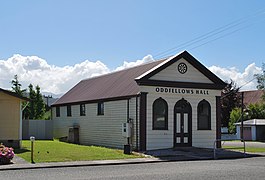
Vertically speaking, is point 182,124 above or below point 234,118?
above

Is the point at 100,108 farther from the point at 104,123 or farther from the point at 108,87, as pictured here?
the point at 108,87

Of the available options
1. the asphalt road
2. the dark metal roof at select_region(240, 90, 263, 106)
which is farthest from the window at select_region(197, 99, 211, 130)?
A: the dark metal roof at select_region(240, 90, 263, 106)

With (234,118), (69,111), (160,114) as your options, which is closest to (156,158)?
(160,114)

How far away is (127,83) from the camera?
29141 millimetres

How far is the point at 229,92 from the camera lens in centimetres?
6219

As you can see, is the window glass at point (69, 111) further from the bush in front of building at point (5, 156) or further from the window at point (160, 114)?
the bush in front of building at point (5, 156)

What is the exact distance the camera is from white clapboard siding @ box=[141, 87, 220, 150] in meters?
25.5

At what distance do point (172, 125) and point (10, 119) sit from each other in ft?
31.1

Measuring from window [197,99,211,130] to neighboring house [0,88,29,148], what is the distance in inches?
424

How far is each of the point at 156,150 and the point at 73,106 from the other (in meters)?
12.3

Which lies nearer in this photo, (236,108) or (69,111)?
(69,111)

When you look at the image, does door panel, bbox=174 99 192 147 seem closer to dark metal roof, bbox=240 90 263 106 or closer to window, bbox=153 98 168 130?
window, bbox=153 98 168 130

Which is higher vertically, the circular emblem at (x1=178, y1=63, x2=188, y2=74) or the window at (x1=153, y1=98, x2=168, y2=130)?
the circular emblem at (x1=178, y1=63, x2=188, y2=74)

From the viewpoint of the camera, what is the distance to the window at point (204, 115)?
27.5 meters
